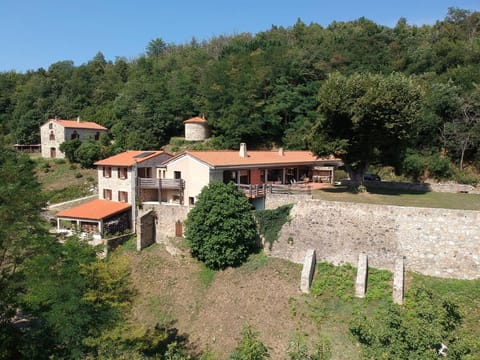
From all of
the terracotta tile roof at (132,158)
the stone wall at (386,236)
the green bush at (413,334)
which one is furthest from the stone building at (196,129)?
the green bush at (413,334)

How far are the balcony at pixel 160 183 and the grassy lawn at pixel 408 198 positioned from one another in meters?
10.2

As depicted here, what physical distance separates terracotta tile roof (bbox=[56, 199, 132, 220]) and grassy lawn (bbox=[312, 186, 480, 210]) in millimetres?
15242

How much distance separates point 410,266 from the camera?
62.7 ft

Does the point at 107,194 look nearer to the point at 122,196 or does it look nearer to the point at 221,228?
the point at 122,196

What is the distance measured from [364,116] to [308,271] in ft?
35.9

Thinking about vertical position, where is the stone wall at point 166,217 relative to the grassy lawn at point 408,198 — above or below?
below

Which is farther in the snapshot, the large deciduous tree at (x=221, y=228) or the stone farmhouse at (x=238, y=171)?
the stone farmhouse at (x=238, y=171)

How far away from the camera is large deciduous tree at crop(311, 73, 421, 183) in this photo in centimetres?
2305

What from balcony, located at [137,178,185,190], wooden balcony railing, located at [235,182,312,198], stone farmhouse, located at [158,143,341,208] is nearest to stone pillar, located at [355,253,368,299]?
wooden balcony railing, located at [235,182,312,198]

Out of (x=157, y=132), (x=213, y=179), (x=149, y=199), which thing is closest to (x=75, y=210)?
(x=149, y=199)

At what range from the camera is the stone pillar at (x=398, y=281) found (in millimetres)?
17484

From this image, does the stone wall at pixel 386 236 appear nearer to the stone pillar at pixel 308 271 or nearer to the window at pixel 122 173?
the stone pillar at pixel 308 271

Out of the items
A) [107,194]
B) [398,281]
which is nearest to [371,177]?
[398,281]

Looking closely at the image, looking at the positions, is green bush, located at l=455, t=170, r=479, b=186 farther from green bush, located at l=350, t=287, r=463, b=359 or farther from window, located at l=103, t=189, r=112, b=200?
window, located at l=103, t=189, r=112, b=200
